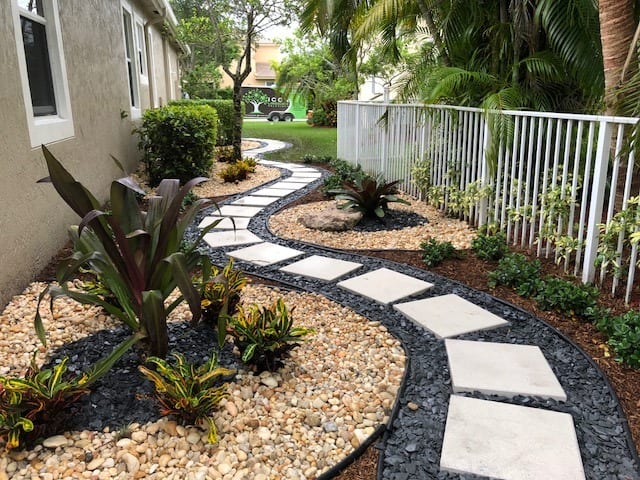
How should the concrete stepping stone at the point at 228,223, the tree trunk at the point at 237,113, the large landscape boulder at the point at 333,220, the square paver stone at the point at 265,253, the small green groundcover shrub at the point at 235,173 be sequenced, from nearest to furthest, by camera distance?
the square paver stone at the point at 265,253 < the large landscape boulder at the point at 333,220 < the concrete stepping stone at the point at 228,223 < the small green groundcover shrub at the point at 235,173 < the tree trunk at the point at 237,113

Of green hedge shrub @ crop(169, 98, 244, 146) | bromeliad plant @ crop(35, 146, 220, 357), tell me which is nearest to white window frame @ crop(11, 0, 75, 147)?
bromeliad plant @ crop(35, 146, 220, 357)

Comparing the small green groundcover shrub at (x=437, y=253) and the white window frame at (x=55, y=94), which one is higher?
the white window frame at (x=55, y=94)

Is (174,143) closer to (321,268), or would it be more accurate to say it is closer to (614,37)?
(321,268)

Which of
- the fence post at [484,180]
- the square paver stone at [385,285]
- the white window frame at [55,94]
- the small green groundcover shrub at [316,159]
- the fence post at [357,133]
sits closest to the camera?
the square paver stone at [385,285]

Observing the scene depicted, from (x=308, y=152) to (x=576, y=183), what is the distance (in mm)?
10028

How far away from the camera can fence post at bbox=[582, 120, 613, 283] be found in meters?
3.34

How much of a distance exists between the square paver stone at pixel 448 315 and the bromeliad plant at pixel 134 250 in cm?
147

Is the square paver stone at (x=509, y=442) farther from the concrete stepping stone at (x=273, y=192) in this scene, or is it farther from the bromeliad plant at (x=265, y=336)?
the concrete stepping stone at (x=273, y=192)

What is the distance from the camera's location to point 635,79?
3170 mm

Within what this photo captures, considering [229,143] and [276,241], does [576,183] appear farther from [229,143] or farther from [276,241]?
[229,143]

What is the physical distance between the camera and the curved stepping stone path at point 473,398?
1.94 meters

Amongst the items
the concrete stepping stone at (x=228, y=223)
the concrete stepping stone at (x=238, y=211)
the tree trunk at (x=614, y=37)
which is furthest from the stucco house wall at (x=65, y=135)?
the tree trunk at (x=614, y=37)

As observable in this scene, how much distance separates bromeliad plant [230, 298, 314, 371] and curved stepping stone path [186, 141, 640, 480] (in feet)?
1.93

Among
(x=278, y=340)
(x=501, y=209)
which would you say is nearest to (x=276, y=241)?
(x=501, y=209)
